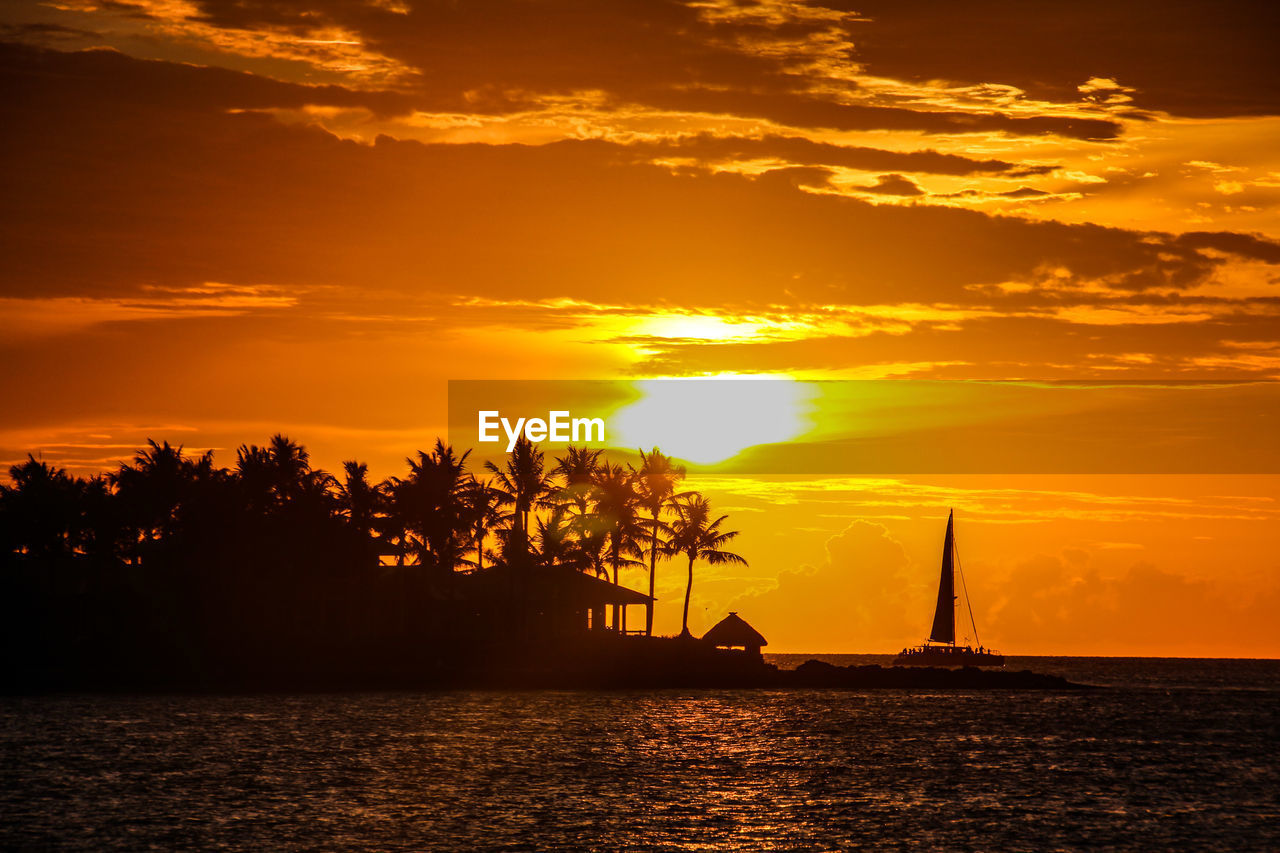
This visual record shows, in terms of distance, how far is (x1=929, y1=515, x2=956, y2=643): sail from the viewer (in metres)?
141

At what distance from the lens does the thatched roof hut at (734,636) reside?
102 m

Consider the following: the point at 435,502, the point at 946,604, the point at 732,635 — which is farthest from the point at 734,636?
the point at 946,604

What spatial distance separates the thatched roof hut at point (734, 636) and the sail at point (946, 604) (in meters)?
43.3

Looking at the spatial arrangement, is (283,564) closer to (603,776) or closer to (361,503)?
(361,503)

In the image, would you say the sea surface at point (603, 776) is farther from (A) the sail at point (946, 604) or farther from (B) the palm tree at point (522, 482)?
(A) the sail at point (946, 604)

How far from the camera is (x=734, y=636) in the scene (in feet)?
334

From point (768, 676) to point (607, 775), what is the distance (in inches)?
1990

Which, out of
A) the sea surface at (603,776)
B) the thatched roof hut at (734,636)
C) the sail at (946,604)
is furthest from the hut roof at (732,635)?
the sail at (946,604)

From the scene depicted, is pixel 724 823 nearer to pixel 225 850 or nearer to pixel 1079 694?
pixel 225 850

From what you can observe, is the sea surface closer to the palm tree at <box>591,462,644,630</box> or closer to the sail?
the palm tree at <box>591,462,644,630</box>

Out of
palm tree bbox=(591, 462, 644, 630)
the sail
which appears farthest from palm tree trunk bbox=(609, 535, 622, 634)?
the sail

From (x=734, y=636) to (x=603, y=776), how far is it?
4980 centimetres

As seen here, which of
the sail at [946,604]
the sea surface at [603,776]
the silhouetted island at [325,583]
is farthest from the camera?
the sail at [946,604]

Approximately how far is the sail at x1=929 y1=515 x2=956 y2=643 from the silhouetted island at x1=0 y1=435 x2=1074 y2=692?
44944 millimetres
